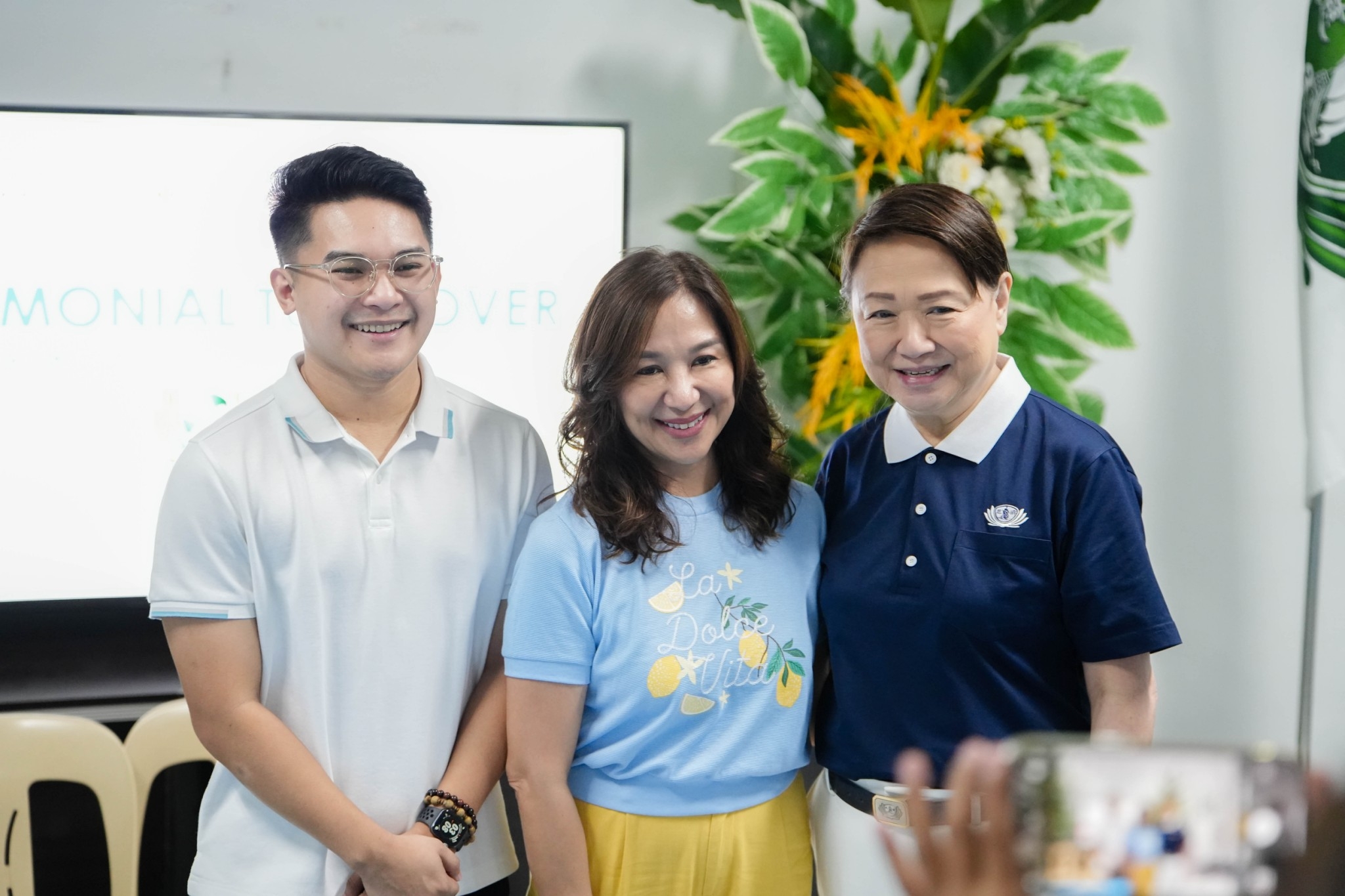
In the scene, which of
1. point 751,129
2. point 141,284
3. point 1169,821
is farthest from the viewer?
point 751,129

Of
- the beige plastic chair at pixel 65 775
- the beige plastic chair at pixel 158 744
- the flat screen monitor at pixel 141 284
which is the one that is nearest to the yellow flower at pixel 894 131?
the flat screen monitor at pixel 141 284

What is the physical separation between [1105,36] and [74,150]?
2.39m

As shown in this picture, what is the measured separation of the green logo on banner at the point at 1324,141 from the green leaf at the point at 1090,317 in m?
0.44

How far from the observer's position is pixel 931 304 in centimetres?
137

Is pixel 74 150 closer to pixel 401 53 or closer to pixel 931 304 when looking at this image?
pixel 401 53

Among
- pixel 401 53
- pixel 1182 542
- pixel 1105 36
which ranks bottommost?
pixel 1182 542

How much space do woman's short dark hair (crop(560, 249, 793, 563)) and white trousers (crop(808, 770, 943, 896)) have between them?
385 millimetres

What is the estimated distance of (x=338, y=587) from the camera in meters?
1.37

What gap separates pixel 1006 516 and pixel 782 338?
42.4 inches

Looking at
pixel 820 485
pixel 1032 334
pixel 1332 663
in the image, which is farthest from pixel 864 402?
pixel 1332 663

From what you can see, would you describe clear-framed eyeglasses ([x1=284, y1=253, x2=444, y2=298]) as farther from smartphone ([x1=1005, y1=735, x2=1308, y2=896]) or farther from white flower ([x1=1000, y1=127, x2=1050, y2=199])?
white flower ([x1=1000, y1=127, x2=1050, y2=199])

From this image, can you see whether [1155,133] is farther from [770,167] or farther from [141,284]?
[141,284]

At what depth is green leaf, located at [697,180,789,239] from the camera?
2301mm

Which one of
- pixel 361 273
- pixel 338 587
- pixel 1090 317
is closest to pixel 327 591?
pixel 338 587
